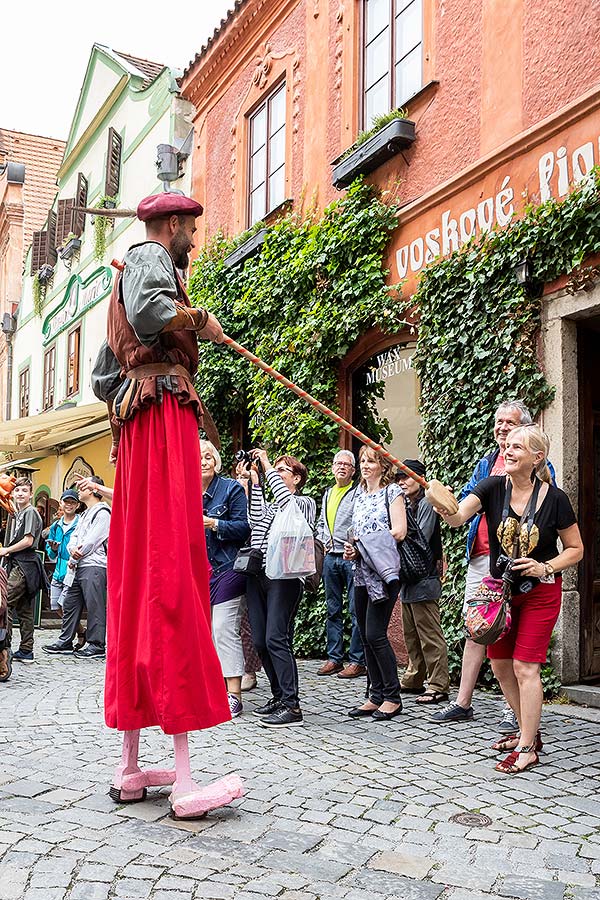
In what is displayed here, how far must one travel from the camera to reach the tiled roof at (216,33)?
12156 mm

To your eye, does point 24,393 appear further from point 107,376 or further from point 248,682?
point 107,376

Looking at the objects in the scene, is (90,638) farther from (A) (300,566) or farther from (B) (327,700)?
(A) (300,566)

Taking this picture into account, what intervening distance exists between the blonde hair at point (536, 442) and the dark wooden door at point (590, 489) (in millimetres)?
2237

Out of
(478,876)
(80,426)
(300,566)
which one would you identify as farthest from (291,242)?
(478,876)

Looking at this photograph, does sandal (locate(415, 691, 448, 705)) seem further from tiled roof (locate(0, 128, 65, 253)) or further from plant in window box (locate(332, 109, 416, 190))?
tiled roof (locate(0, 128, 65, 253))

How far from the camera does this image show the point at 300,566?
19.4 ft

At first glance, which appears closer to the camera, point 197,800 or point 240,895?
point 240,895

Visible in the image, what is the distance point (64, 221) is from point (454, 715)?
59.5ft

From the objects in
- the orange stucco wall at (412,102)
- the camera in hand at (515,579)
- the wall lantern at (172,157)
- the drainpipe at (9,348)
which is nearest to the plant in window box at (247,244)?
the orange stucco wall at (412,102)

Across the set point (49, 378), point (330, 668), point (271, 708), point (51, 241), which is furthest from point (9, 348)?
point (271, 708)

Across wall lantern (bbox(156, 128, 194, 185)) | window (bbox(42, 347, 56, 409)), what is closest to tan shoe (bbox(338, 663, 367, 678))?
wall lantern (bbox(156, 128, 194, 185))

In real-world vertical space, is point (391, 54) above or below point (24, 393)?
above

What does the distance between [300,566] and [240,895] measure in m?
3.15

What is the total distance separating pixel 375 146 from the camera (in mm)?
8773
